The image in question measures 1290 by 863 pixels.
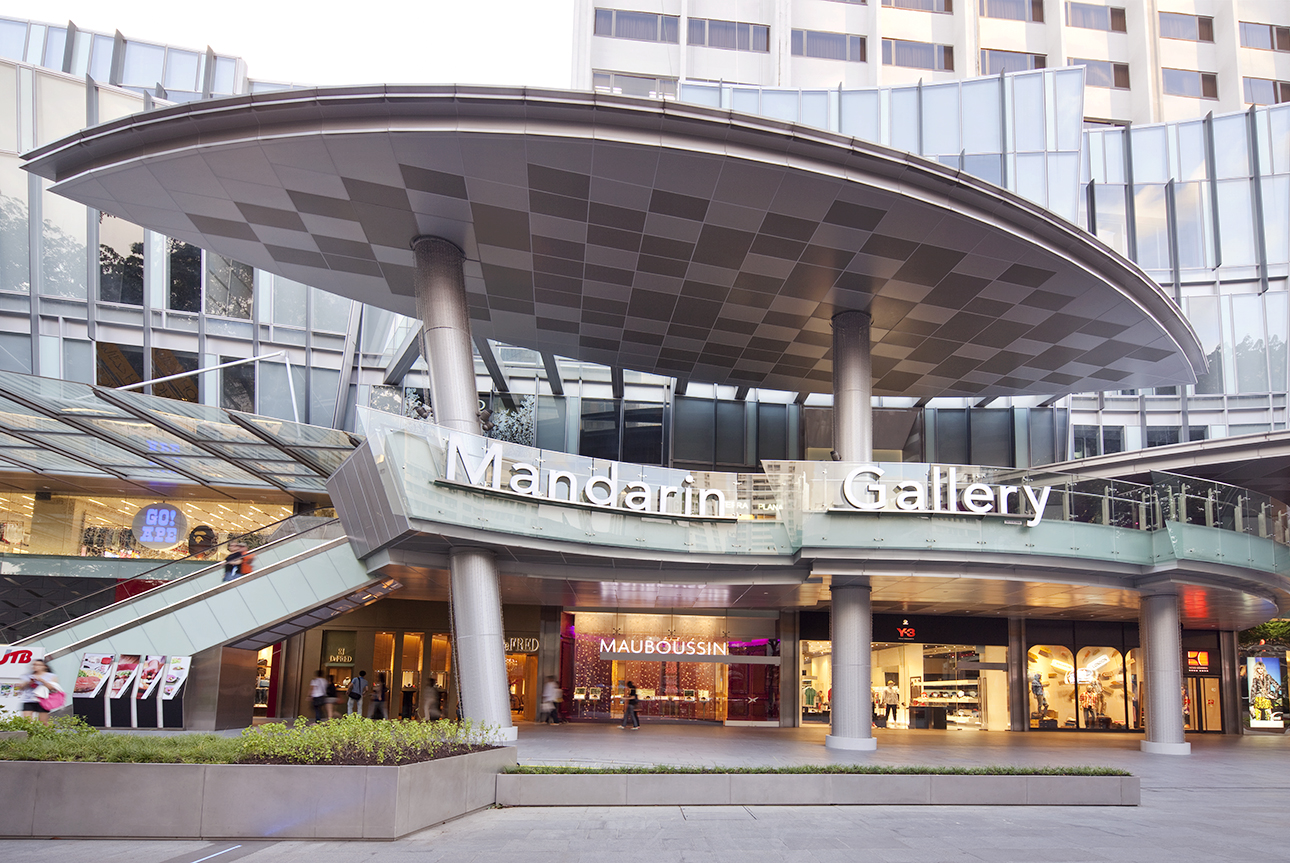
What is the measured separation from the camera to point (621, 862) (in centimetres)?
1025

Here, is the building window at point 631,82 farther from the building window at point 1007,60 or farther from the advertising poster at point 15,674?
the advertising poster at point 15,674

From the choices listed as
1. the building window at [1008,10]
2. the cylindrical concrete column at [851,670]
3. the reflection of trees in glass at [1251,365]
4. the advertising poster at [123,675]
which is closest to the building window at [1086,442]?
Answer: the reflection of trees in glass at [1251,365]

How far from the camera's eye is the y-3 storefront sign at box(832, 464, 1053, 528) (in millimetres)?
20953

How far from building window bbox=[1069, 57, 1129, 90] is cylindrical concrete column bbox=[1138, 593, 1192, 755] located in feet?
114

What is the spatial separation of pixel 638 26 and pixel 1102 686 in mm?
34476

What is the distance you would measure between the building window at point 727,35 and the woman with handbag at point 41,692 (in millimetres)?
37537

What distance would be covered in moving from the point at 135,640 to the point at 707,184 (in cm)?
1590

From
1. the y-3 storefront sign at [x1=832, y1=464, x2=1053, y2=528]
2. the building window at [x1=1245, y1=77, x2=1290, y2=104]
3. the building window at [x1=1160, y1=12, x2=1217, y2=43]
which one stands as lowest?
the y-3 storefront sign at [x1=832, y1=464, x2=1053, y2=528]

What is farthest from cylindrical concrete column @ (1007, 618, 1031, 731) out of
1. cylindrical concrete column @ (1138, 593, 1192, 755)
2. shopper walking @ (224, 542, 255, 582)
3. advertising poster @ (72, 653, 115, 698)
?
advertising poster @ (72, 653, 115, 698)

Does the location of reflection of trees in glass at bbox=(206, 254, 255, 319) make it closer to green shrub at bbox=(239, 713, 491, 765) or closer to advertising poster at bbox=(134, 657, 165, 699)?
advertising poster at bbox=(134, 657, 165, 699)

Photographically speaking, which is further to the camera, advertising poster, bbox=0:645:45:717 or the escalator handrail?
the escalator handrail

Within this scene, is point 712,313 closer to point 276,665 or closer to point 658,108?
point 658,108

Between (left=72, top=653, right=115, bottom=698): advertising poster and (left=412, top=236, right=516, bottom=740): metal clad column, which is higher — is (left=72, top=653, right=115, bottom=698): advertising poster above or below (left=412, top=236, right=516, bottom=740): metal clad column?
below

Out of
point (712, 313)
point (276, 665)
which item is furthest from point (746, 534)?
point (276, 665)
